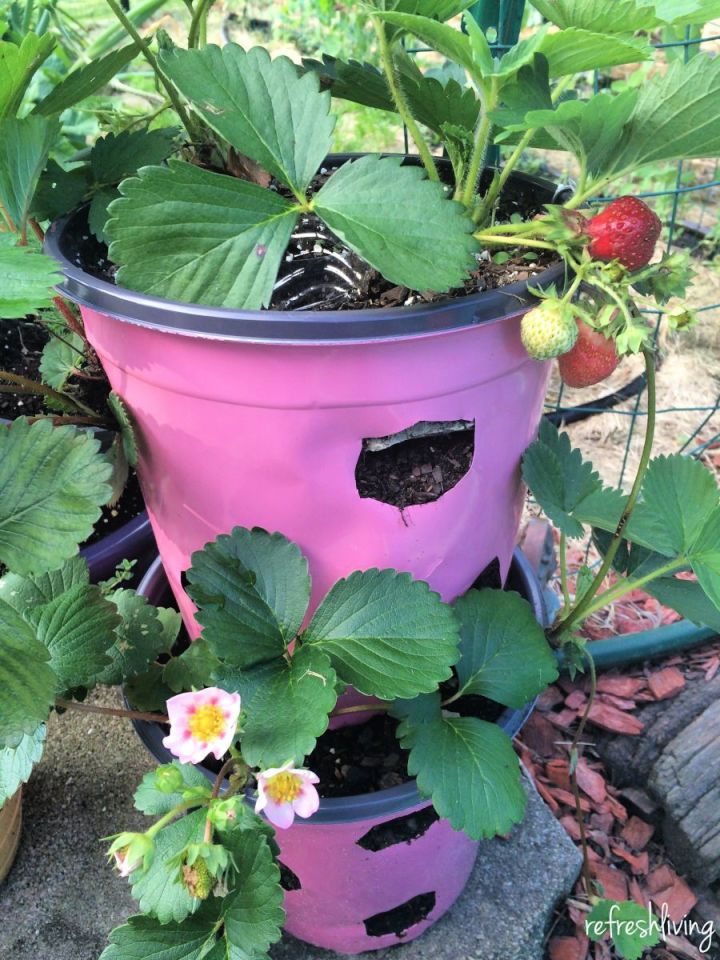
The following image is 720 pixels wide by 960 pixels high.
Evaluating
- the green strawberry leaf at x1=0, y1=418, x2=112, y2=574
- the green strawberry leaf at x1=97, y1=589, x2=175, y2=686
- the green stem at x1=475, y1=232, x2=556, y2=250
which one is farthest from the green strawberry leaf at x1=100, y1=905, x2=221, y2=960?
the green stem at x1=475, y1=232, x2=556, y2=250

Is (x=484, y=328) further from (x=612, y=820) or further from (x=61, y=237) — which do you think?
(x=612, y=820)

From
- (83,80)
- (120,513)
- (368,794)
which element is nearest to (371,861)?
(368,794)

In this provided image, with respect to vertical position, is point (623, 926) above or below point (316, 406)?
below

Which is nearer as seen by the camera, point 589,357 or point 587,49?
point 587,49

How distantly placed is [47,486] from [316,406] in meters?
0.23

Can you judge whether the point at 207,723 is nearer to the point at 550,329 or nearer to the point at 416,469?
the point at 416,469

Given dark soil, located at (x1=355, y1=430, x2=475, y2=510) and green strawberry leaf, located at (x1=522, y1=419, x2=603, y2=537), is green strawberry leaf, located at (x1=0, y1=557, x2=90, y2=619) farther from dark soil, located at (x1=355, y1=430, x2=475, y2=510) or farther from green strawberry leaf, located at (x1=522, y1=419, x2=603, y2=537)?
green strawberry leaf, located at (x1=522, y1=419, x2=603, y2=537)

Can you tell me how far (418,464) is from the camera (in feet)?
2.44

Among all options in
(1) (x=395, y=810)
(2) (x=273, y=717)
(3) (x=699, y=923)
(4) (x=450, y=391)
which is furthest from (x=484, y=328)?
(3) (x=699, y=923)

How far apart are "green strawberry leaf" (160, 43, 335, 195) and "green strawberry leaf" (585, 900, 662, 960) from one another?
1021 mm

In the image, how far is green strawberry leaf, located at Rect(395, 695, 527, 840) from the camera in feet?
2.43

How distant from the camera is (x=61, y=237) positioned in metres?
0.78

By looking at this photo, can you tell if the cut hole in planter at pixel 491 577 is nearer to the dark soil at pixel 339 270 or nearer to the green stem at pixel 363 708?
the green stem at pixel 363 708

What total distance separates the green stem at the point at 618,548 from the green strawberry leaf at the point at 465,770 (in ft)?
0.81
